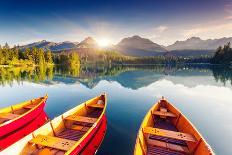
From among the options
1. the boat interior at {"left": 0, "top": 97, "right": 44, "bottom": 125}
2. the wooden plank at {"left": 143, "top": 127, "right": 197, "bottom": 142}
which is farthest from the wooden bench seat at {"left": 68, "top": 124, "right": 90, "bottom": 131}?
the boat interior at {"left": 0, "top": 97, "right": 44, "bottom": 125}

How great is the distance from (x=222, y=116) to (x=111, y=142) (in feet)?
52.2

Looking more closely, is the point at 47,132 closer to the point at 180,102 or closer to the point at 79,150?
the point at 79,150

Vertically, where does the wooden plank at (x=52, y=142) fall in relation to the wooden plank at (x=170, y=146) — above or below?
above

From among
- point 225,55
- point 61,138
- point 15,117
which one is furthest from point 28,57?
point 225,55

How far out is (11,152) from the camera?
8477 millimetres

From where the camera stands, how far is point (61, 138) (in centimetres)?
1038

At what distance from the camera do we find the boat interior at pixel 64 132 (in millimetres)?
9648

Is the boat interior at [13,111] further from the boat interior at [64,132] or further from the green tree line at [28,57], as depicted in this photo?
the green tree line at [28,57]

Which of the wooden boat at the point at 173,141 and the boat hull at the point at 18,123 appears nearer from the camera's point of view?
the wooden boat at the point at 173,141

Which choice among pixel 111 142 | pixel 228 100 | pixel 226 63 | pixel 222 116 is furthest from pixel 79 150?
pixel 226 63

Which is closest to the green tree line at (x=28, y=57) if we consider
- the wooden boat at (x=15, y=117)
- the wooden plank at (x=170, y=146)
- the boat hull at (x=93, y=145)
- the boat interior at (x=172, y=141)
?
the wooden boat at (x=15, y=117)

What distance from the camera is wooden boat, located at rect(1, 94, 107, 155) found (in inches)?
362

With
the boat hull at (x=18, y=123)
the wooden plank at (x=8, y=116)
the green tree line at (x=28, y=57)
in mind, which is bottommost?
the boat hull at (x=18, y=123)

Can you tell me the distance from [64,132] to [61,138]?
2.43 metres
